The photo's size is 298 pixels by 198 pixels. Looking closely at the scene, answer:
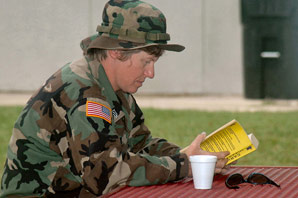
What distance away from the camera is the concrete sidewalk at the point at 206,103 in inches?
382

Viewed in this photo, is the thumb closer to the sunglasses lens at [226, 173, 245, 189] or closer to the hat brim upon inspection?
the sunglasses lens at [226, 173, 245, 189]

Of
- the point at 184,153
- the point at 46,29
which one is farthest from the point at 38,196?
the point at 46,29

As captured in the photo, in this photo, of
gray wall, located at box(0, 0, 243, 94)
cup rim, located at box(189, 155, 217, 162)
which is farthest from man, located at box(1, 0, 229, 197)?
gray wall, located at box(0, 0, 243, 94)

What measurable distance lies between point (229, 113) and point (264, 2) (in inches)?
115

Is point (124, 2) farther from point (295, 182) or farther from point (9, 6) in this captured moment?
point (9, 6)

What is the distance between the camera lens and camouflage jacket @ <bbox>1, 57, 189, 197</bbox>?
2.06 meters

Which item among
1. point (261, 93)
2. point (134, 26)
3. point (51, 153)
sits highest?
point (134, 26)

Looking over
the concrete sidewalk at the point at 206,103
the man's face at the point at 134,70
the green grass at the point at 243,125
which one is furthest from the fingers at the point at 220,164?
the concrete sidewalk at the point at 206,103

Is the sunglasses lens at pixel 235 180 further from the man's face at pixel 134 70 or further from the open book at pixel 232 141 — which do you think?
the man's face at pixel 134 70

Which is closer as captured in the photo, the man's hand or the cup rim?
the cup rim

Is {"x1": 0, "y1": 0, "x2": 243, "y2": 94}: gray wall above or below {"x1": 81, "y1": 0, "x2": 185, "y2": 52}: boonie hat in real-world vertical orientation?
below

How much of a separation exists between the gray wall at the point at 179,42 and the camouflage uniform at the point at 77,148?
9635 mm

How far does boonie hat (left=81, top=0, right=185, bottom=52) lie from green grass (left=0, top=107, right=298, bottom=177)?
12.5 ft

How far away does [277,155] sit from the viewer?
6152 millimetres
